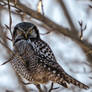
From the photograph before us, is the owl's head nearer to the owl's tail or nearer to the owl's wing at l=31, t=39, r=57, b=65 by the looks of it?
the owl's wing at l=31, t=39, r=57, b=65

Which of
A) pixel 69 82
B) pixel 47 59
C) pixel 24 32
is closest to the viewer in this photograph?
pixel 69 82

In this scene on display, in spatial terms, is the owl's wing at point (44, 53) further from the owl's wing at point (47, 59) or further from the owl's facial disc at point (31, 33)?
the owl's facial disc at point (31, 33)

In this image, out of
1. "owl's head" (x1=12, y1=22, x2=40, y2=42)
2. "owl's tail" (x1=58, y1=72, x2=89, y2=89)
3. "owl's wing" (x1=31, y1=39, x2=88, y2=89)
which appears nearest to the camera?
"owl's tail" (x1=58, y1=72, x2=89, y2=89)

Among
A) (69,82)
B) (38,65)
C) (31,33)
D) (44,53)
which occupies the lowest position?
(69,82)

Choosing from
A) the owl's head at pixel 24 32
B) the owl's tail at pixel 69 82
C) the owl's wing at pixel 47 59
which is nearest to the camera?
the owl's tail at pixel 69 82

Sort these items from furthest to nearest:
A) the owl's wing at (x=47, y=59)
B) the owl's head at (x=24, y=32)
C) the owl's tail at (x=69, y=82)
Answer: the owl's head at (x=24, y=32)
the owl's wing at (x=47, y=59)
the owl's tail at (x=69, y=82)

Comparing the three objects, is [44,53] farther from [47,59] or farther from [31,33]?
[31,33]

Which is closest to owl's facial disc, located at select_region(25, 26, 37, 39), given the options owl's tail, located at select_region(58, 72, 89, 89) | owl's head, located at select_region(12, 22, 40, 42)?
owl's head, located at select_region(12, 22, 40, 42)

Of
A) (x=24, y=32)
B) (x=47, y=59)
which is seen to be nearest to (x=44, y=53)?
(x=47, y=59)

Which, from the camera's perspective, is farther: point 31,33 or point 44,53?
point 31,33

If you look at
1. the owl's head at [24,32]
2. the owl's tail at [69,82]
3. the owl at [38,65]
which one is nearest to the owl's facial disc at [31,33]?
the owl's head at [24,32]

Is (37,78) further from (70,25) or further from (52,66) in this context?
(70,25)

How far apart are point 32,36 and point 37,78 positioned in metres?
0.60

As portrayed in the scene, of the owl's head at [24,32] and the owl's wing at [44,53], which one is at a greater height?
the owl's head at [24,32]
